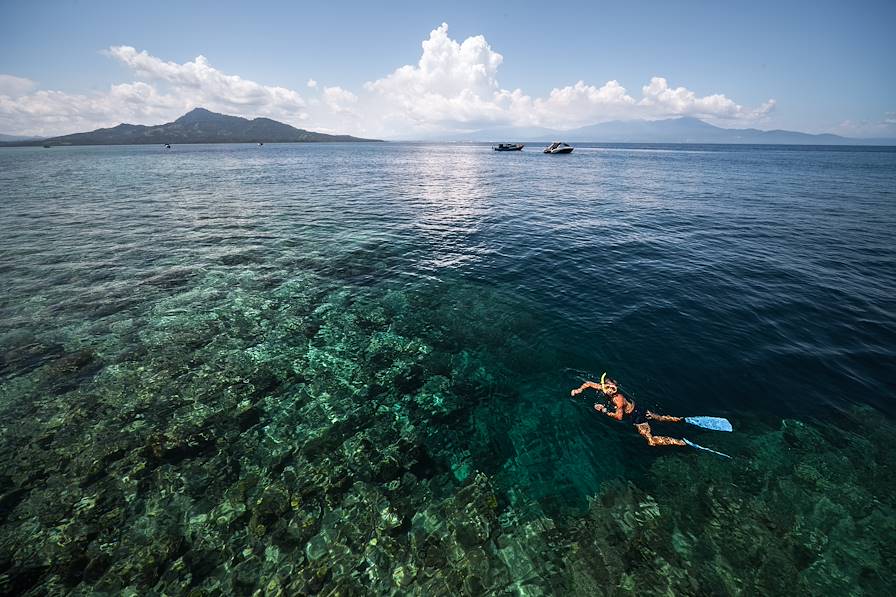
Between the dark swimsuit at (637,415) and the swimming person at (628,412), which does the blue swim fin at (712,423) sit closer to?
the swimming person at (628,412)

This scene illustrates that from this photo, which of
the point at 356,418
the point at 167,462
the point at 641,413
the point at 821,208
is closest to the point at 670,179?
the point at 821,208

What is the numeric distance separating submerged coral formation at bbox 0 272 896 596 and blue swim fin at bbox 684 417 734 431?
0.37 metres

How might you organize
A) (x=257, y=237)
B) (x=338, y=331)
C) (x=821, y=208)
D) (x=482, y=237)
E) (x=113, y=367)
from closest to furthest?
(x=113, y=367) < (x=338, y=331) < (x=257, y=237) < (x=482, y=237) < (x=821, y=208)

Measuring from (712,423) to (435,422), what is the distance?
1033 centimetres

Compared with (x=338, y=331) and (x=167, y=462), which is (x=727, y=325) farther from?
(x=167, y=462)

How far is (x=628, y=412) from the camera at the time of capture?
12766 mm

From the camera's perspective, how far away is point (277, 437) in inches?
452

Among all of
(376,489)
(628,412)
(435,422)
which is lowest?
(376,489)

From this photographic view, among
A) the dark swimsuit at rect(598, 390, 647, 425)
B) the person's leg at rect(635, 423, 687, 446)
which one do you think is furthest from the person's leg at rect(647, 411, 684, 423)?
the person's leg at rect(635, 423, 687, 446)

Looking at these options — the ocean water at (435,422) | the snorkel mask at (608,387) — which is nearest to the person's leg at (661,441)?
the ocean water at (435,422)

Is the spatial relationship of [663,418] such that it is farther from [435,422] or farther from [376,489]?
[376,489]

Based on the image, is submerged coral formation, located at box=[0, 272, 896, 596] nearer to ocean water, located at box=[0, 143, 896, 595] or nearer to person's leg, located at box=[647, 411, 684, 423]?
ocean water, located at box=[0, 143, 896, 595]

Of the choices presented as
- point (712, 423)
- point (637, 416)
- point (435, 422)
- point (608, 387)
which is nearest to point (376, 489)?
point (435, 422)

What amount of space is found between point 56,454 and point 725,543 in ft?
66.3
